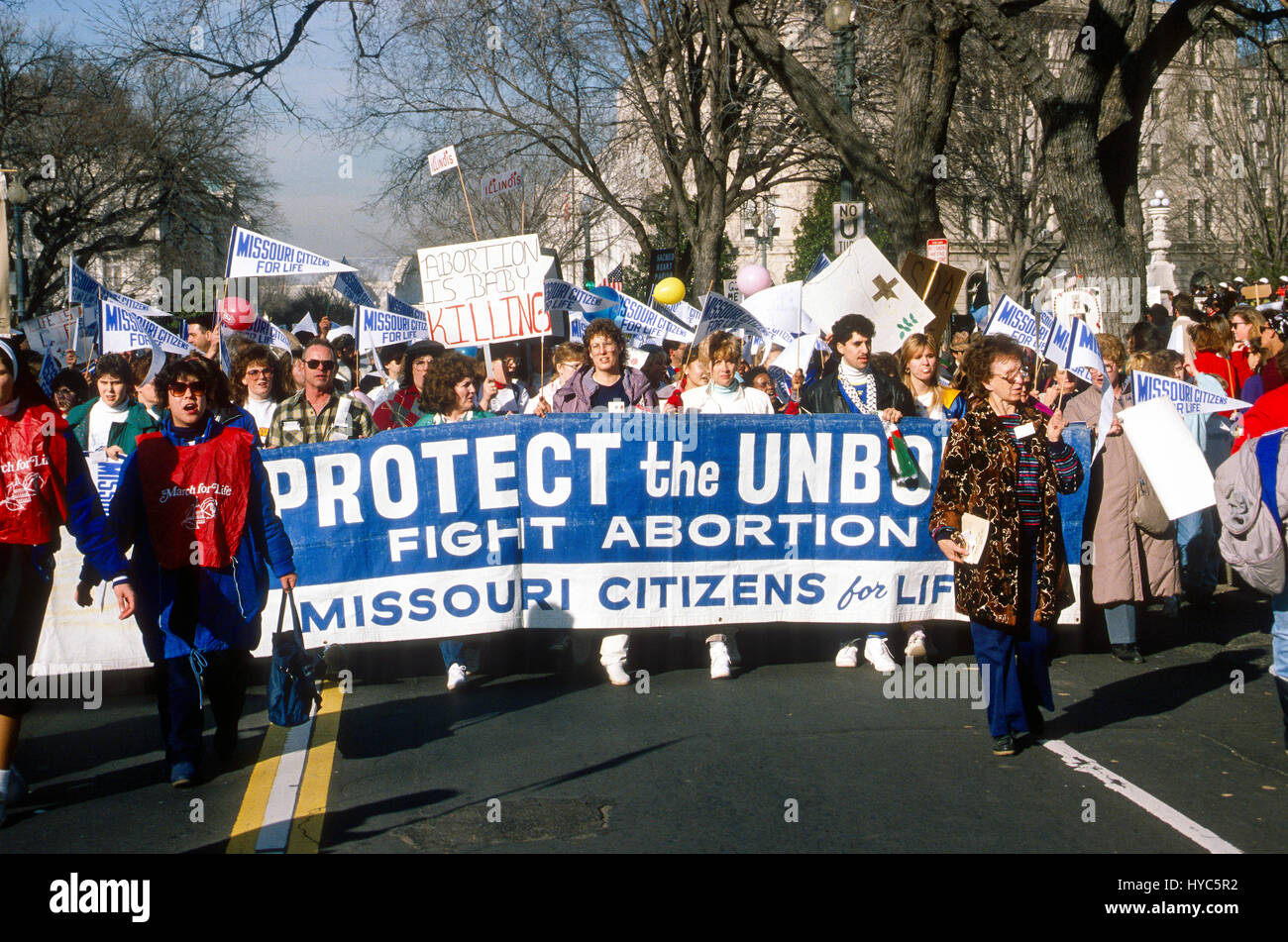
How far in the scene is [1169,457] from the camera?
7.11 meters

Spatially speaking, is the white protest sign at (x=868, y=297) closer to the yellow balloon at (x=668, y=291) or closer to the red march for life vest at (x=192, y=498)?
the red march for life vest at (x=192, y=498)

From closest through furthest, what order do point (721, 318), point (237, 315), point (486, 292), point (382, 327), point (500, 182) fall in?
point (486, 292) < point (721, 318) < point (500, 182) < point (237, 315) < point (382, 327)

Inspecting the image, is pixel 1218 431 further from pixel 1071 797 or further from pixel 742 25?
pixel 742 25

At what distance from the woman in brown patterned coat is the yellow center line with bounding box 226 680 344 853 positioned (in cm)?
284

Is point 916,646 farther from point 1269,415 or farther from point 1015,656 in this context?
point 1269,415

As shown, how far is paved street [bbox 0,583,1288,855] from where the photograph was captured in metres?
5.24

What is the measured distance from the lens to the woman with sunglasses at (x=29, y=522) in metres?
5.67

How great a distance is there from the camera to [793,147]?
2598cm

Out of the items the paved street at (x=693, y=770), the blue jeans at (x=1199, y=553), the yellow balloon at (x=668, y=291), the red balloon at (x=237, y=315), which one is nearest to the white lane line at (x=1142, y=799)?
the paved street at (x=693, y=770)

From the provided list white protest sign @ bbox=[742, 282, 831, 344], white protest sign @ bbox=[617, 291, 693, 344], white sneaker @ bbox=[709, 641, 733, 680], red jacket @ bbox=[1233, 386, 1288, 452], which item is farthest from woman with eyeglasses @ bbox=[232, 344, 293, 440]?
red jacket @ bbox=[1233, 386, 1288, 452]

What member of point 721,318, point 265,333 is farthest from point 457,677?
point 265,333

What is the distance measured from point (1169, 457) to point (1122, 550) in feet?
4.68

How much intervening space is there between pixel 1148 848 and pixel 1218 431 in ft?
19.3
